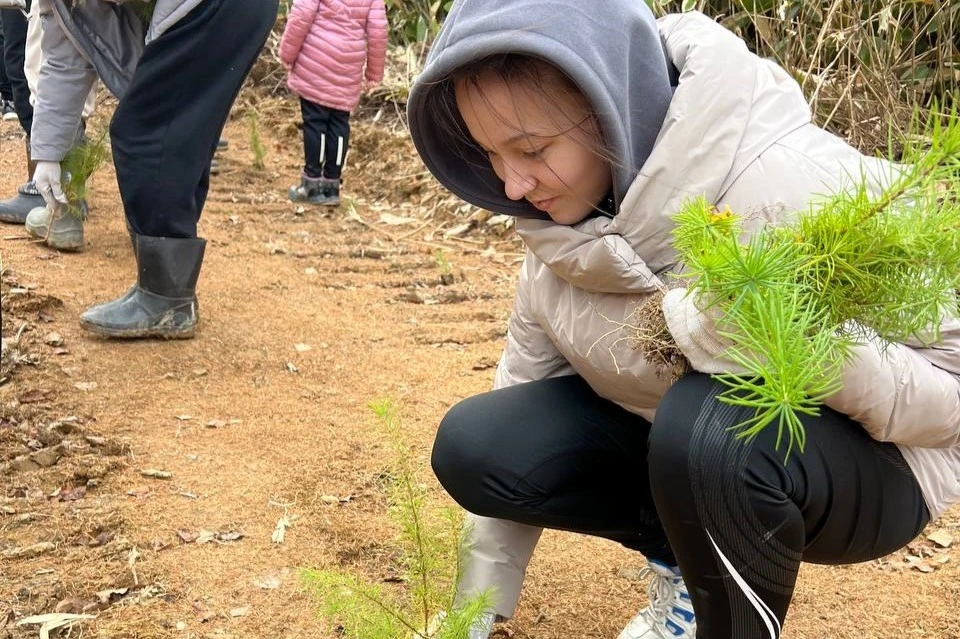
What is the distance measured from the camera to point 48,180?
11.0 ft

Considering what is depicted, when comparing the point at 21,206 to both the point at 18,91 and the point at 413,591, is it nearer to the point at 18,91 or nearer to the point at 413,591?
the point at 18,91

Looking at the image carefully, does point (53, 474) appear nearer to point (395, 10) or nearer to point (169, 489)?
point (169, 489)

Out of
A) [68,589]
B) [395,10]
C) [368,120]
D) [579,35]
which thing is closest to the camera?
[579,35]

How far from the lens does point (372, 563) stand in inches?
84.0

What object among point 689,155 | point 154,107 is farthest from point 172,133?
point 689,155

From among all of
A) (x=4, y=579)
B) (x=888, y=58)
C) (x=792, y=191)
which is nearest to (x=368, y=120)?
(x=888, y=58)

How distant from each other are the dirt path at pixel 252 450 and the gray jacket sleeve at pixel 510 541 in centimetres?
26

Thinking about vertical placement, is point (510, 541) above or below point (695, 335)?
below

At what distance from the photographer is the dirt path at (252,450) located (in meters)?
1.98

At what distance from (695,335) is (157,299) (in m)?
2.41

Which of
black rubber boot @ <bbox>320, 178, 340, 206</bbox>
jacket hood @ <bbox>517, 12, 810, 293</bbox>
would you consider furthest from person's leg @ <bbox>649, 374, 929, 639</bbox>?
black rubber boot @ <bbox>320, 178, 340, 206</bbox>

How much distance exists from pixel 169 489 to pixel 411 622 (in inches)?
35.4

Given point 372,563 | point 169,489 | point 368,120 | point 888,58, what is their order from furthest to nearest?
point 368,120 < point 888,58 < point 169,489 < point 372,563

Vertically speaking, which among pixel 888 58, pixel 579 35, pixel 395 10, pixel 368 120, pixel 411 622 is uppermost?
pixel 579 35
